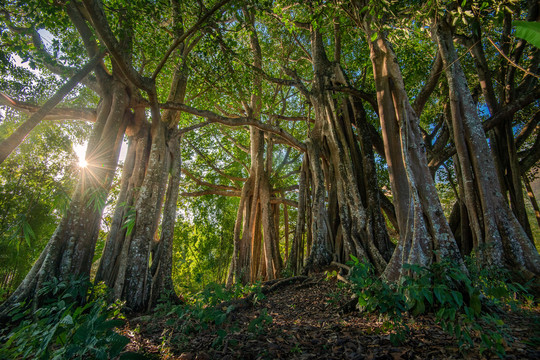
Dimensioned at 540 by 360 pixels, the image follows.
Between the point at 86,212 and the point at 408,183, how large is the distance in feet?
15.7

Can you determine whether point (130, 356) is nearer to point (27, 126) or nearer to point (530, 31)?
point (530, 31)

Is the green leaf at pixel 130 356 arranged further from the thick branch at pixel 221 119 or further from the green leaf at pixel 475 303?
the thick branch at pixel 221 119

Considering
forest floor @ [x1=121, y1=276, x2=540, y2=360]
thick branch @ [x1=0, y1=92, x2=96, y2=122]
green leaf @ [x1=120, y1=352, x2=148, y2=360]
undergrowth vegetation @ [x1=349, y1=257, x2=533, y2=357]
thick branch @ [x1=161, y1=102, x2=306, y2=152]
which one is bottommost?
forest floor @ [x1=121, y1=276, x2=540, y2=360]

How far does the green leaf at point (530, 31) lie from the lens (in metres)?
1.04

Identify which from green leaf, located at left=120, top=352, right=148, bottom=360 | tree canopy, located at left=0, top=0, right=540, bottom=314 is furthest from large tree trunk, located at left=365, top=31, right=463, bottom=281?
green leaf, located at left=120, top=352, right=148, bottom=360

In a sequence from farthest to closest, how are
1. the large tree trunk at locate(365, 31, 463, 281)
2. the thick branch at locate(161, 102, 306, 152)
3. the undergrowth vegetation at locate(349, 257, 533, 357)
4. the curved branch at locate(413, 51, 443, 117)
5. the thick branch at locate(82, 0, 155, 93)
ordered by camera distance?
1. the thick branch at locate(161, 102, 306, 152)
2. the curved branch at locate(413, 51, 443, 117)
3. the thick branch at locate(82, 0, 155, 93)
4. the large tree trunk at locate(365, 31, 463, 281)
5. the undergrowth vegetation at locate(349, 257, 533, 357)

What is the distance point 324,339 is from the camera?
2010 mm

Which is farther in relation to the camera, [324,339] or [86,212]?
[86,212]

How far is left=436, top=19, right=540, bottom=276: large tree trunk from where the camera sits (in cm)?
323

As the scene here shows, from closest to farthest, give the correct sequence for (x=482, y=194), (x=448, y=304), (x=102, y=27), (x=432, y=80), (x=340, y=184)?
1. (x=448, y=304)
2. (x=102, y=27)
3. (x=482, y=194)
4. (x=432, y=80)
5. (x=340, y=184)

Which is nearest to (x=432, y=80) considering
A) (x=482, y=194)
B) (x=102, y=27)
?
(x=482, y=194)

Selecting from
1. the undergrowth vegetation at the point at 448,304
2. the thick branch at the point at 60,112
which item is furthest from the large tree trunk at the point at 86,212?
the undergrowth vegetation at the point at 448,304

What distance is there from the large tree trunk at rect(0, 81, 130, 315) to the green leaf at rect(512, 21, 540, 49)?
374 centimetres

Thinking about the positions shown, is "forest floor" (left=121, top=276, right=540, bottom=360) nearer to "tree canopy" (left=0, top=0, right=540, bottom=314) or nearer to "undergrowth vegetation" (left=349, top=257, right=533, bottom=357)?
"undergrowth vegetation" (left=349, top=257, right=533, bottom=357)
